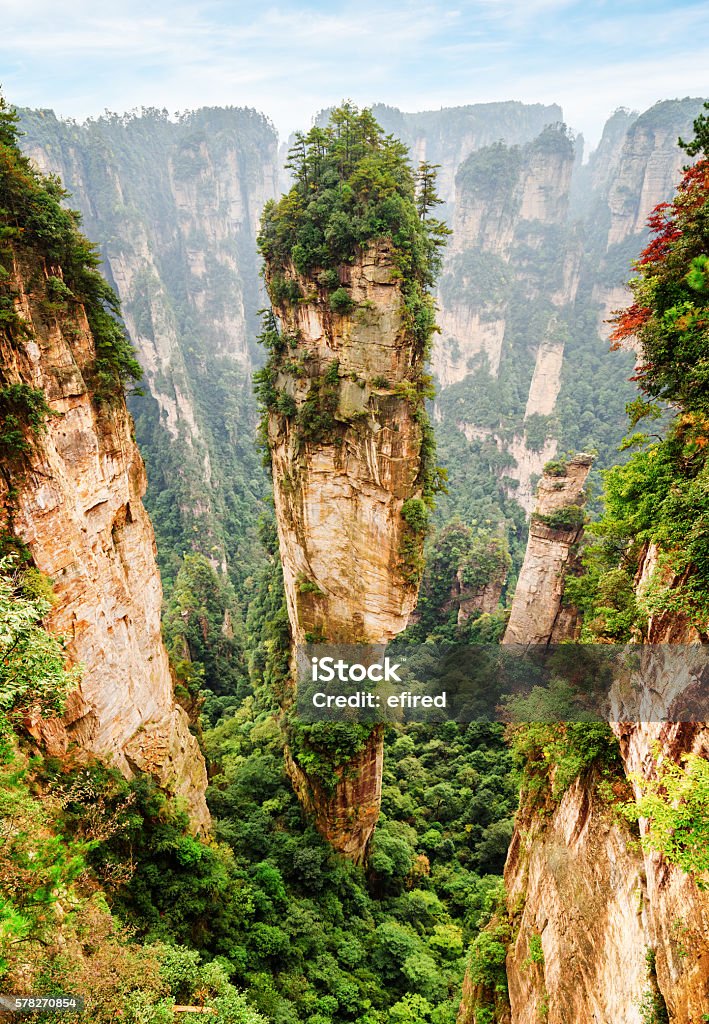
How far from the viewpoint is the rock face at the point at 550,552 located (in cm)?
2297

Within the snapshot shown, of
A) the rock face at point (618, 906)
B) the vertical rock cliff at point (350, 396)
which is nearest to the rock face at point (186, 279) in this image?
the vertical rock cliff at point (350, 396)

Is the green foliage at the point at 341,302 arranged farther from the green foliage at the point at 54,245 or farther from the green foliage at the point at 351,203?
the green foliage at the point at 54,245

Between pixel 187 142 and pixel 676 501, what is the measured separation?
96.0 m

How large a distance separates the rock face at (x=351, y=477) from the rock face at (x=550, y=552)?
9.51 meters

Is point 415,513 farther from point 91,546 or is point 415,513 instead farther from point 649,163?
point 649,163

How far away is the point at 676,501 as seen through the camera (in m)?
6.68

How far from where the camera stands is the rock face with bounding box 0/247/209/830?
31.0ft

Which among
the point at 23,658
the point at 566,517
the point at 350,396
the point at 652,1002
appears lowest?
the point at 566,517

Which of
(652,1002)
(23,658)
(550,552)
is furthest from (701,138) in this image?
(550,552)

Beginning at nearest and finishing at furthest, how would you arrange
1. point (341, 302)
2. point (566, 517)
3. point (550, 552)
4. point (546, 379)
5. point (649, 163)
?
point (341, 302) → point (566, 517) → point (550, 552) → point (546, 379) → point (649, 163)

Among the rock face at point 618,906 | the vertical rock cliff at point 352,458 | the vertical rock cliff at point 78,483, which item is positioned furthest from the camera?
the vertical rock cliff at point 352,458

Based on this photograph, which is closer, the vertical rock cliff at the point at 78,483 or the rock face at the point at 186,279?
the vertical rock cliff at the point at 78,483

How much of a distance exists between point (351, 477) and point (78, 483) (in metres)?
7.75

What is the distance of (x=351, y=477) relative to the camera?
16266mm
